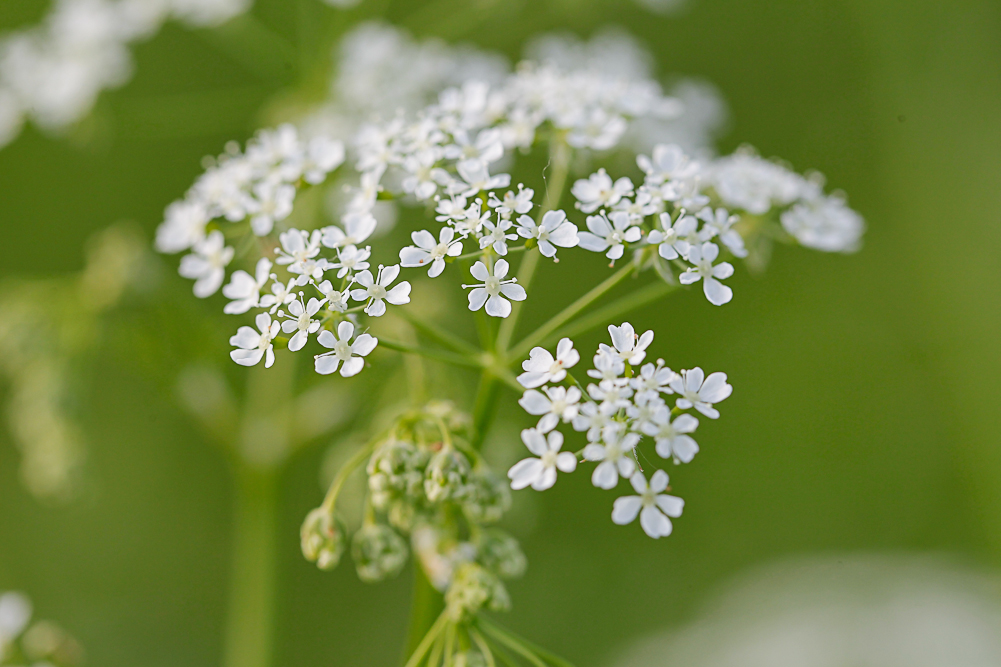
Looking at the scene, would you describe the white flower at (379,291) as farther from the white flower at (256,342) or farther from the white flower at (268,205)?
the white flower at (268,205)

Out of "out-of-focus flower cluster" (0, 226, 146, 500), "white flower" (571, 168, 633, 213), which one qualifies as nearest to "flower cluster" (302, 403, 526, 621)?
"white flower" (571, 168, 633, 213)

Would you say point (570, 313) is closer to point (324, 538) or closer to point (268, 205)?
point (324, 538)

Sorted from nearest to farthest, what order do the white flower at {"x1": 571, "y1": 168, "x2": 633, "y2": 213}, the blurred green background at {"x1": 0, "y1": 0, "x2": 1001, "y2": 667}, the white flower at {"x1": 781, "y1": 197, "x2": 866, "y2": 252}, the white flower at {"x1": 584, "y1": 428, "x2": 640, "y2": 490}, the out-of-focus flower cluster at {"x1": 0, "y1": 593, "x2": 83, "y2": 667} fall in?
the white flower at {"x1": 584, "y1": 428, "x2": 640, "y2": 490}, the white flower at {"x1": 571, "y1": 168, "x2": 633, "y2": 213}, the out-of-focus flower cluster at {"x1": 0, "y1": 593, "x2": 83, "y2": 667}, the white flower at {"x1": 781, "y1": 197, "x2": 866, "y2": 252}, the blurred green background at {"x1": 0, "y1": 0, "x2": 1001, "y2": 667}

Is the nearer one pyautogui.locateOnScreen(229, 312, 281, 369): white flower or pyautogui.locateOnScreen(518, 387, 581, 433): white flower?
pyautogui.locateOnScreen(518, 387, 581, 433): white flower

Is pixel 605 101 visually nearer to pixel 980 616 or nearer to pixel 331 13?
pixel 331 13

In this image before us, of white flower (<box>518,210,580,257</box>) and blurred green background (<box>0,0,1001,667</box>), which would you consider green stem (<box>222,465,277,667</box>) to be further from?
white flower (<box>518,210,580,257</box>)

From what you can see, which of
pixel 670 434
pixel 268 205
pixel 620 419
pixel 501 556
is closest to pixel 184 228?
pixel 268 205
